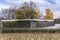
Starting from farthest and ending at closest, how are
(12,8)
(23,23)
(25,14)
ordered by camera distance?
1. (12,8)
2. (25,14)
3. (23,23)

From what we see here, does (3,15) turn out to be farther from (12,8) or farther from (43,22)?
(43,22)

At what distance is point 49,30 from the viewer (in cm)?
2397

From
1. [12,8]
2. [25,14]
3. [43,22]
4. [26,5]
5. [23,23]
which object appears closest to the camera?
[23,23]

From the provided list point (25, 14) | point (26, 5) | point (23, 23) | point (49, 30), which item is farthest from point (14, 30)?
point (26, 5)

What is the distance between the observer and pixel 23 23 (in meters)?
32.2

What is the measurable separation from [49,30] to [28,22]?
8766 millimetres

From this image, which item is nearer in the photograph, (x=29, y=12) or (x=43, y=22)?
(x=43, y=22)

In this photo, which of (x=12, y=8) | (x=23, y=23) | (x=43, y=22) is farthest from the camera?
(x=12, y=8)

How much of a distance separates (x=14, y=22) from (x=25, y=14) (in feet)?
24.0

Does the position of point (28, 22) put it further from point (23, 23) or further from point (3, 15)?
point (3, 15)

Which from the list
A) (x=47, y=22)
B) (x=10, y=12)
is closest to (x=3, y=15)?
(x=10, y=12)

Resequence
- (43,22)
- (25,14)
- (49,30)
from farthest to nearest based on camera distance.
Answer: (25,14), (43,22), (49,30)

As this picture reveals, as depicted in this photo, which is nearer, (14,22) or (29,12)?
(14,22)

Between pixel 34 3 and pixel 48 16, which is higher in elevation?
pixel 34 3
